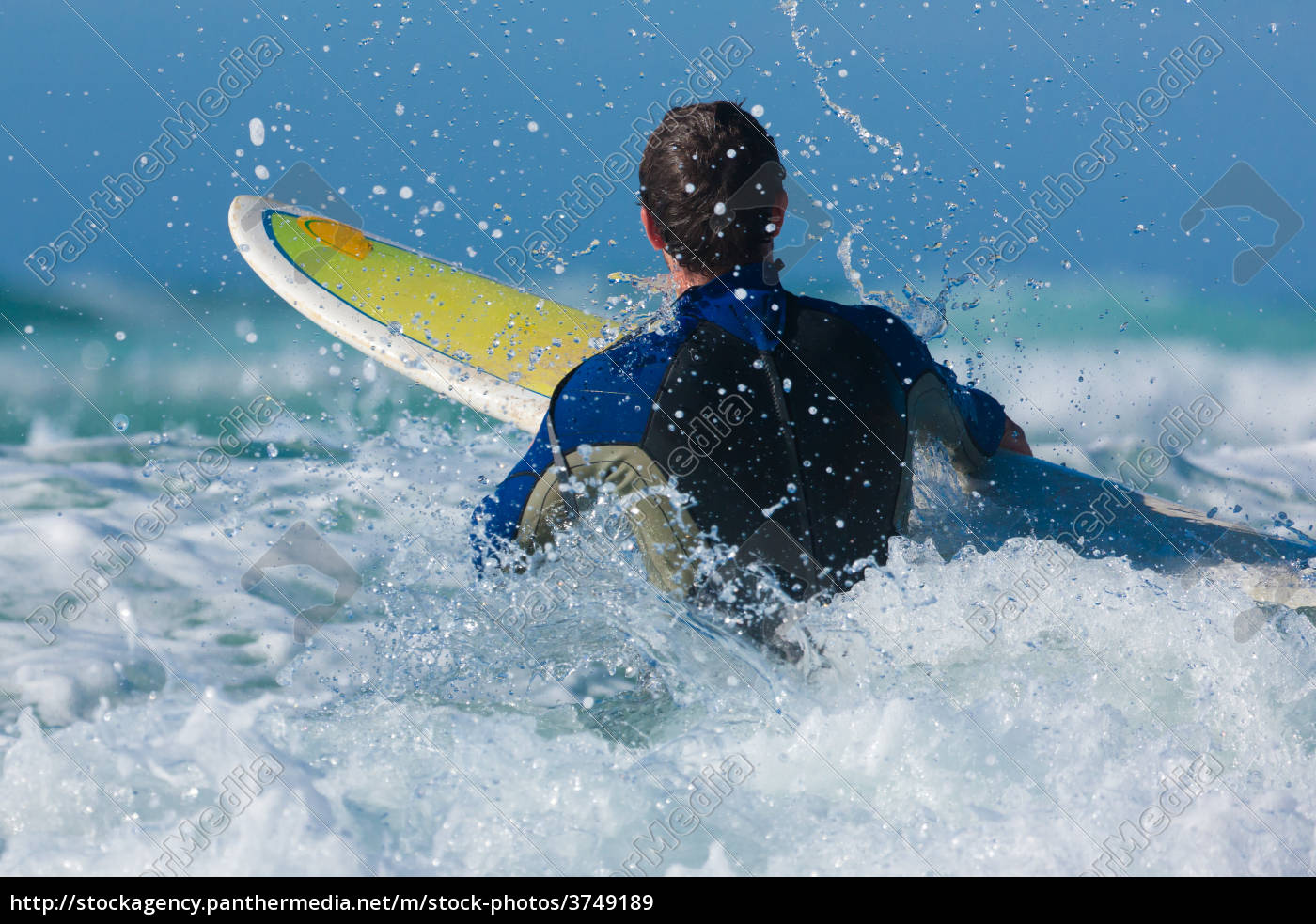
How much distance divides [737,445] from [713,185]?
0.48 meters

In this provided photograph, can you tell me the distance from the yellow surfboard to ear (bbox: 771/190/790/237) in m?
1.76

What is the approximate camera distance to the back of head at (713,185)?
1823mm

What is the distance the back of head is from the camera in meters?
1.82

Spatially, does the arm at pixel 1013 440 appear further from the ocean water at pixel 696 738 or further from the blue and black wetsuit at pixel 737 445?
the blue and black wetsuit at pixel 737 445

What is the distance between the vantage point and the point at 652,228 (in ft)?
6.22

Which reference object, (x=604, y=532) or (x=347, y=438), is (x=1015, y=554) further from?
(x=347, y=438)

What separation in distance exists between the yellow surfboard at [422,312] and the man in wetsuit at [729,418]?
1.68 m

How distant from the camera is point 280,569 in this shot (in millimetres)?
3494
